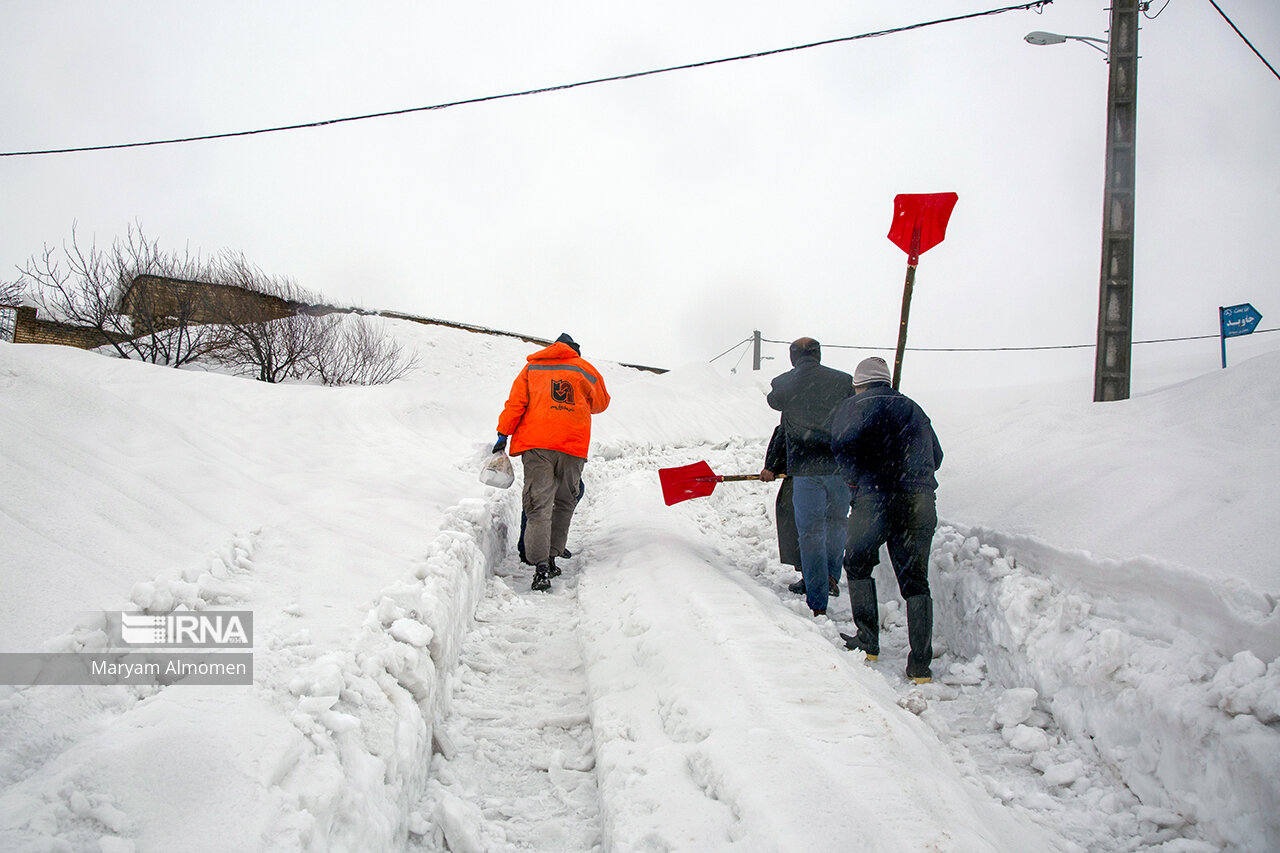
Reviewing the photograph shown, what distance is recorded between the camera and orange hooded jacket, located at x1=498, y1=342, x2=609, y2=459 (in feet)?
15.3

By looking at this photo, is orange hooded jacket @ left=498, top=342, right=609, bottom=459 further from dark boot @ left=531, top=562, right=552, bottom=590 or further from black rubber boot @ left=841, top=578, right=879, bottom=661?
black rubber boot @ left=841, top=578, right=879, bottom=661

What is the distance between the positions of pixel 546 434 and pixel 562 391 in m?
0.34

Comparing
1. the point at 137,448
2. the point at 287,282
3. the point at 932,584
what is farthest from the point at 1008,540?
the point at 287,282

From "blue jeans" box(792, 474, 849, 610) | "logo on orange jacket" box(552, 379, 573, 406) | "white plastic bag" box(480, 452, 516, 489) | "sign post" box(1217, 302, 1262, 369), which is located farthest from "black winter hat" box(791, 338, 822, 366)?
"sign post" box(1217, 302, 1262, 369)

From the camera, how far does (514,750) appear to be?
101 inches

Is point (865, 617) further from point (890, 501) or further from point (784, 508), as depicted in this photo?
point (784, 508)

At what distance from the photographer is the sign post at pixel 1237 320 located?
7.30 m

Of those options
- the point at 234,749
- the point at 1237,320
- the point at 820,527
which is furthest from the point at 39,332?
the point at 1237,320

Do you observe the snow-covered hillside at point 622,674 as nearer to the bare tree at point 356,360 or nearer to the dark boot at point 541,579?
the dark boot at point 541,579

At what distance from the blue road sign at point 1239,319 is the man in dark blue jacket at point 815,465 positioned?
5.94m

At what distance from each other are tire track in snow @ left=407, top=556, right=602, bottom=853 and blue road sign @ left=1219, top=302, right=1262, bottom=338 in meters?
8.30

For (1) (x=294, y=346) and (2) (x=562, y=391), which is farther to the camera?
(1) (x=294, y=346)

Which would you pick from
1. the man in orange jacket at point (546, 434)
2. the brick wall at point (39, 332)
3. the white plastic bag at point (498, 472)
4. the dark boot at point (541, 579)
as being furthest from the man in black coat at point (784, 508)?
the brick wall at point (39, 332)

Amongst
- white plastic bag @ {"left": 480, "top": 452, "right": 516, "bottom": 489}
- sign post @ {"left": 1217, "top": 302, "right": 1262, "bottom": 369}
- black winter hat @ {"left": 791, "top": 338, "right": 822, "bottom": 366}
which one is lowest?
white plastic bag @ {"left": 480, "top": 452, "right": 516, "bottom": 489}
